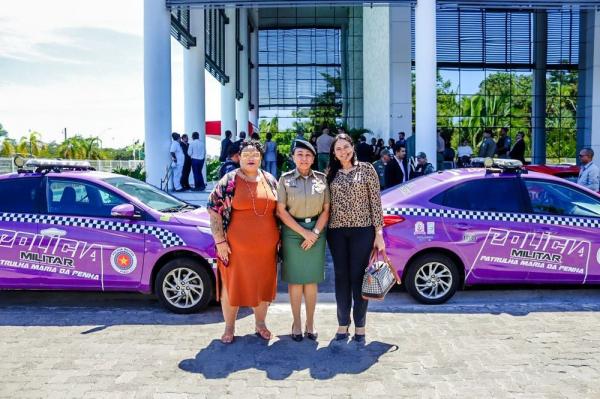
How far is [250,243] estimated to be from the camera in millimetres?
5023

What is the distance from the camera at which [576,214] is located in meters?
6.88

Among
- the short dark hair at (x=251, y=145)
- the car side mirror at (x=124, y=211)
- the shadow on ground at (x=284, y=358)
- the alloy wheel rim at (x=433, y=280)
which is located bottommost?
the shadow on ground at (x=284, y=358)

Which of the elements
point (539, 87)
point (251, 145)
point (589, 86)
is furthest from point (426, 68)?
point (539, 87)

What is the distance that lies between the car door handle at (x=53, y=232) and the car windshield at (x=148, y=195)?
74cm

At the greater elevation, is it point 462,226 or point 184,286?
point 462,226

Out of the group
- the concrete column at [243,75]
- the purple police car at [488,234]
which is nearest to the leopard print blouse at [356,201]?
the purple police car at [488,234]

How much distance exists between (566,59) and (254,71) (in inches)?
809

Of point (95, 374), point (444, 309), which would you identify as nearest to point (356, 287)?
point (444, 309)

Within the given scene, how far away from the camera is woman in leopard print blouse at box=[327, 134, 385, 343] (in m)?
5.15

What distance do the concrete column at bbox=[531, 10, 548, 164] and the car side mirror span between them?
24750 mm

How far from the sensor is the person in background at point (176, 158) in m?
14.9

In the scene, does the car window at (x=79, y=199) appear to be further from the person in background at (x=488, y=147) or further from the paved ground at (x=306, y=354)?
the person in background at (x=488, y=147)

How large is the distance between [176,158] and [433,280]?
31.4ft

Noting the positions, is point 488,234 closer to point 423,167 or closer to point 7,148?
point 423,167
